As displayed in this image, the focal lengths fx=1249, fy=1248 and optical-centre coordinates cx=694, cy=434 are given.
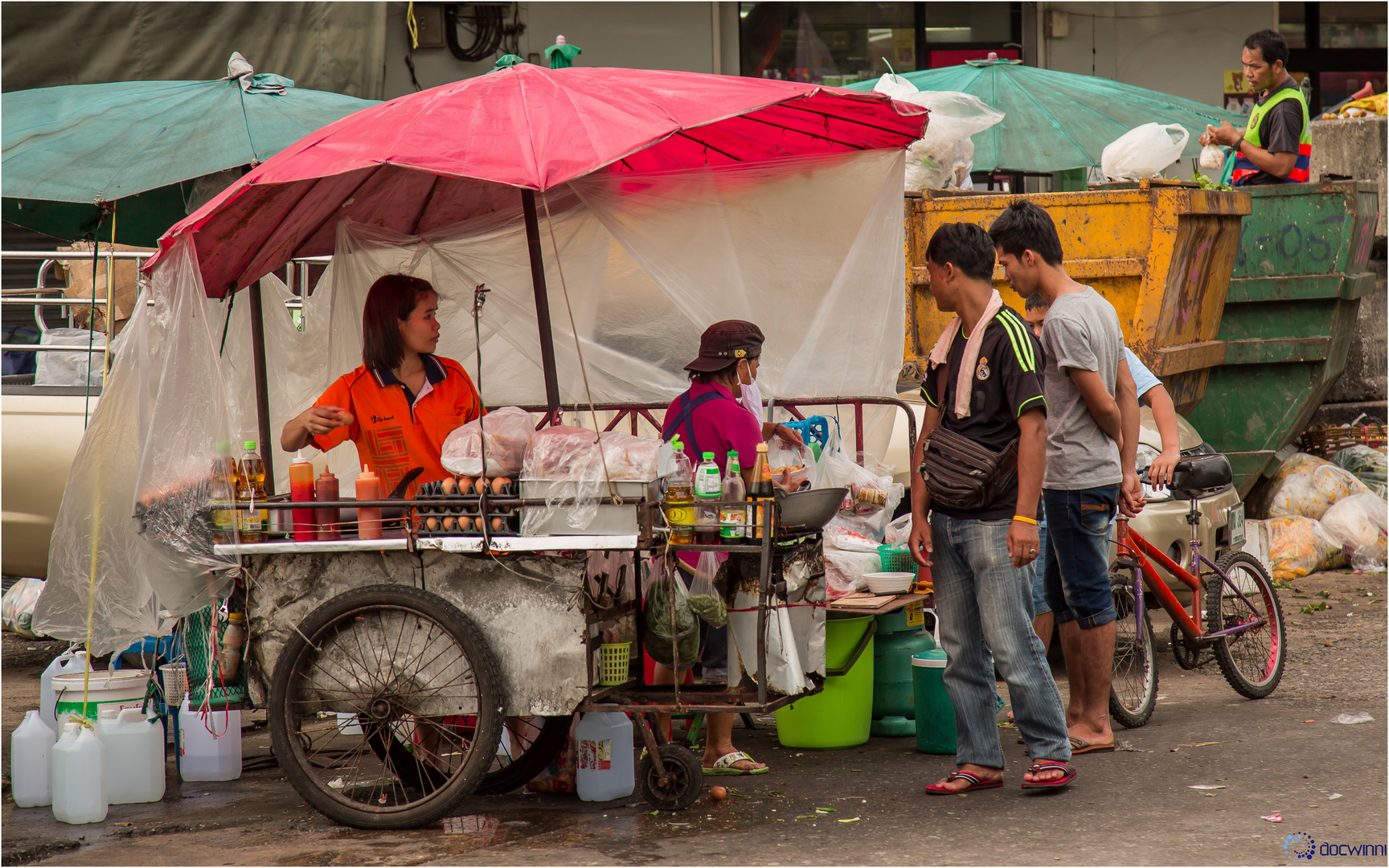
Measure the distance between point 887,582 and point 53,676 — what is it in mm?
3350

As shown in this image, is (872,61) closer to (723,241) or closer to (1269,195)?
(1269,195)

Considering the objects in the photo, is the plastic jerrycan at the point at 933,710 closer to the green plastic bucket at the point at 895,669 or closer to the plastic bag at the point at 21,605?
the green plastic bucket at the point at 895,669

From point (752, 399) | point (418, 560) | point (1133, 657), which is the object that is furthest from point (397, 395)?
point (1133, 657)

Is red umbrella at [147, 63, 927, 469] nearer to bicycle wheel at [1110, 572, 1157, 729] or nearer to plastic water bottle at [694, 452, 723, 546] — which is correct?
plastic water bottle at [694, 452, 723, 546]

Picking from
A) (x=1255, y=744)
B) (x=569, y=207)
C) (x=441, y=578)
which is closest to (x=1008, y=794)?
(x=1255, y=744)

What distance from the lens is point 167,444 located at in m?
4.09

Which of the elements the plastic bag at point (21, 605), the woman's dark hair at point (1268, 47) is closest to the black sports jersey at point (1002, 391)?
the woman's dark hair at point (1268, 47)

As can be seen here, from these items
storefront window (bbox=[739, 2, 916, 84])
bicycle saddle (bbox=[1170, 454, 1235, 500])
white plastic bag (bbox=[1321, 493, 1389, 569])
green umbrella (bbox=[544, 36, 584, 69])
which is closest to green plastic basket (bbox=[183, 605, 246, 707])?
green umbrella (bbox=[544, 36, 584, 69])

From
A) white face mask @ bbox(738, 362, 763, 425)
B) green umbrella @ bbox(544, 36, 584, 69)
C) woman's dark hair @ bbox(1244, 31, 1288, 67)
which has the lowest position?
white face mask @ bbox(738, 362, 763, 425)

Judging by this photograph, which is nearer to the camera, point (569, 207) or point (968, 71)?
point (569, 207)

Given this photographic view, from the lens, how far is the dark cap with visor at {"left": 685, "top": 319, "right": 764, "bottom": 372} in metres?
4.57

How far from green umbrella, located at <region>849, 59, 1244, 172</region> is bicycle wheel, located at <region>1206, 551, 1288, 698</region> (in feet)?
11.5

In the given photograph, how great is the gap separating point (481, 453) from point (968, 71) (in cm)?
648

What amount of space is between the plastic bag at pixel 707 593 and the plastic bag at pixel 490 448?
29.1 inches
